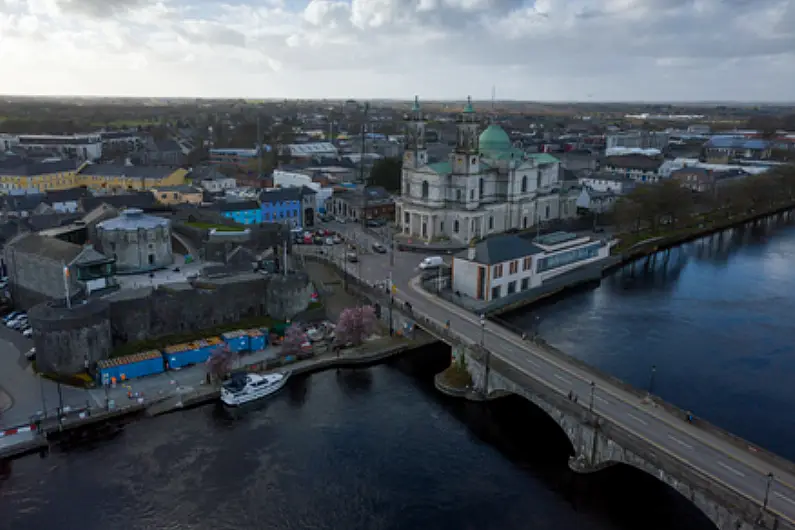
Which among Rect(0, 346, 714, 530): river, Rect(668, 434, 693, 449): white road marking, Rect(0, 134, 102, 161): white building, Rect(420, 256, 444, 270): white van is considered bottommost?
Rect(0, 346, 714, 530): river

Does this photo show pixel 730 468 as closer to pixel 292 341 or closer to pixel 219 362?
pixel 292 341

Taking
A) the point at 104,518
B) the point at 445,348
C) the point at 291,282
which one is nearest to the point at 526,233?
the point at 445,348

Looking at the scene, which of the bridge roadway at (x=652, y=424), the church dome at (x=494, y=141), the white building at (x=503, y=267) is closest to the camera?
the bridge roadway at (x=652, y=424)

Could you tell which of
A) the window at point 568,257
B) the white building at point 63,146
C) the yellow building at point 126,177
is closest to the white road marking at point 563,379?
the window at point 568,257

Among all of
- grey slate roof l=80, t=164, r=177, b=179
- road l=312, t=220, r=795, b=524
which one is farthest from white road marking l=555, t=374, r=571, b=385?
grey slate roof l=80, t=164, r=177, b=179

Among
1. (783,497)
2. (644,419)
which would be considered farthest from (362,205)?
(783,497)

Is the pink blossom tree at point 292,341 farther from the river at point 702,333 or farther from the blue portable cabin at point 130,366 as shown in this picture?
the river at point 702,333

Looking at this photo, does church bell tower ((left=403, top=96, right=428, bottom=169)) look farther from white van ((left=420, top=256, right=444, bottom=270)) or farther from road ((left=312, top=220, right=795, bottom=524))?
road ((left=312, top=220, right=795, bottom=524))

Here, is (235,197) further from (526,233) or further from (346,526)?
(346,526)
